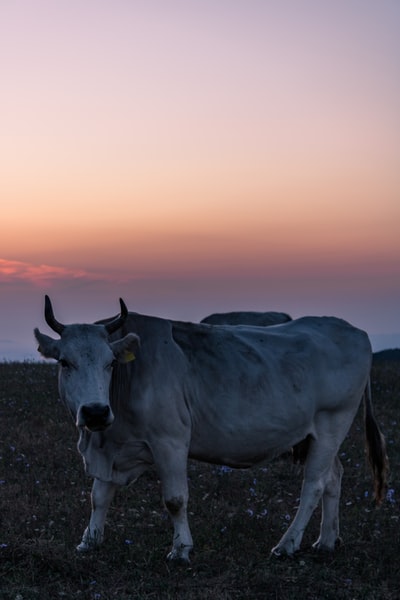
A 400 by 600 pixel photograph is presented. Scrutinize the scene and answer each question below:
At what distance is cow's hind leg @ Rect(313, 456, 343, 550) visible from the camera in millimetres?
9273

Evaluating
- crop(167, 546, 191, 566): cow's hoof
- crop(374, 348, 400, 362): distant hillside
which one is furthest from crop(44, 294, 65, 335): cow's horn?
crop(374, 348, 400, 362): distant hillside

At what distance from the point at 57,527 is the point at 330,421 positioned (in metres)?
3.52

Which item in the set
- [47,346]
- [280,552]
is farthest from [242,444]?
[47,346]

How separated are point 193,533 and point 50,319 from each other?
3075 millimetres

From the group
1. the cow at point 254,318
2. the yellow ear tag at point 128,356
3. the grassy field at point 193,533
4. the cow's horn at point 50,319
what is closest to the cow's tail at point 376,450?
the grassy field at point 193,533

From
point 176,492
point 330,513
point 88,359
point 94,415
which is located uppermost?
point 88,359

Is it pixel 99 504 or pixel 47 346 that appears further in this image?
pixel 99 504

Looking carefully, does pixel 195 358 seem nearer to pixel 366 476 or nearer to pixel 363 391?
pixel 363 391

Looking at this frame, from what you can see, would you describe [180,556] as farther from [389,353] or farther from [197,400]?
[389,353]

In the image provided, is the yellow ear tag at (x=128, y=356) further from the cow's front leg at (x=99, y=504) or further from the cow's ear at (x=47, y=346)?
the cow's front leg at (x=99, y=504)

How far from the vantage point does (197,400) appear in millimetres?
8820

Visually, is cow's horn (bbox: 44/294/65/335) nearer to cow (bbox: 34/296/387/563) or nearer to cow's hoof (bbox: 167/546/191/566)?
cow (bbox: 34/296/387/563)

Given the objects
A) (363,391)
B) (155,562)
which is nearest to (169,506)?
(155,562)

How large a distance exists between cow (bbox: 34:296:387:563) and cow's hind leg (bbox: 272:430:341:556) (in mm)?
12
